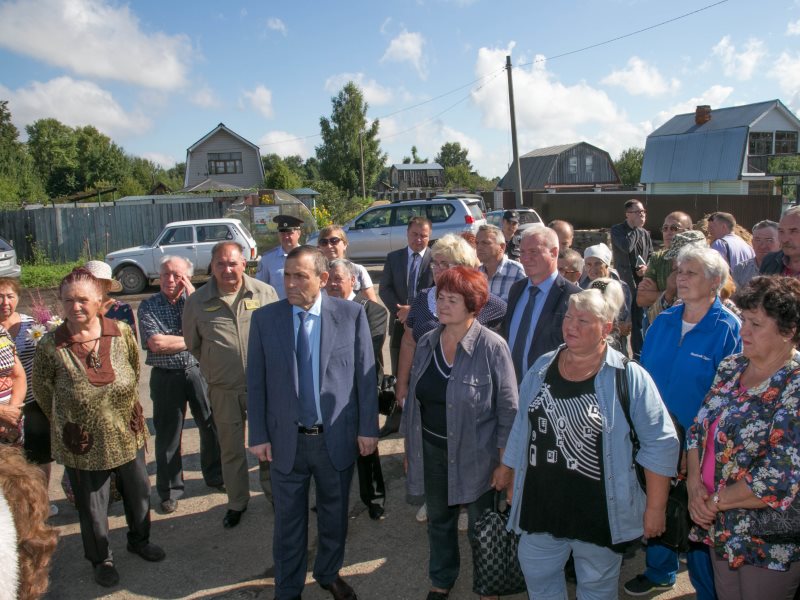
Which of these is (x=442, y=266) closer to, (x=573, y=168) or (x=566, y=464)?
(x=566, y=464)

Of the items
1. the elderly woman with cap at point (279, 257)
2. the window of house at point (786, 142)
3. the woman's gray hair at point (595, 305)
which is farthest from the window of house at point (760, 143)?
the woman's gray hair at point (595, 305)

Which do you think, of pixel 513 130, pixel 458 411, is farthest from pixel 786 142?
pixel 458 411

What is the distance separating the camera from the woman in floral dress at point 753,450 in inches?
90.7

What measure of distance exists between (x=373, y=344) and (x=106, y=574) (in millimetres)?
2202

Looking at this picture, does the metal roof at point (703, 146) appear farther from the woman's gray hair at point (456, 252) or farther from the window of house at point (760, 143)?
the woman's gray hair at point (456, 252)

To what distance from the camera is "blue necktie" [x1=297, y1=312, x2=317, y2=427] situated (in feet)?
10.5

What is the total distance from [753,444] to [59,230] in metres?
20.3

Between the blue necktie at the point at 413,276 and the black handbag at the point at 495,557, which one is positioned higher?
the blue necktie at the point at 413,276

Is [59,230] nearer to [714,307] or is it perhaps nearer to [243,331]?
[243,331]

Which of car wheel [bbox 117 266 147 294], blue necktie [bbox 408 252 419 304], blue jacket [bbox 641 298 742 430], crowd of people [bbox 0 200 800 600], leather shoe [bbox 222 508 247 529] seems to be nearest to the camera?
crowd of people [bbox 0 200 800 600]

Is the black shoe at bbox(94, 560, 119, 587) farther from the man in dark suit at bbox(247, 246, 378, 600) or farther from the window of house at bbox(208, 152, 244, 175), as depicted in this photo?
the window of house at bbox(208, 152, 244, 175)

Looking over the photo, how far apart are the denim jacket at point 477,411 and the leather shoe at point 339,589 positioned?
81 cm

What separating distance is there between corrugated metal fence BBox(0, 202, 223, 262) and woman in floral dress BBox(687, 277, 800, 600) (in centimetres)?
1902

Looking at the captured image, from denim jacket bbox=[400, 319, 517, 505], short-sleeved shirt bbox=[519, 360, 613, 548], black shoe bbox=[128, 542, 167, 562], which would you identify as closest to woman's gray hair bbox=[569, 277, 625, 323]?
short-sleeved shirt bbox=[519, 360, 613, 548]
